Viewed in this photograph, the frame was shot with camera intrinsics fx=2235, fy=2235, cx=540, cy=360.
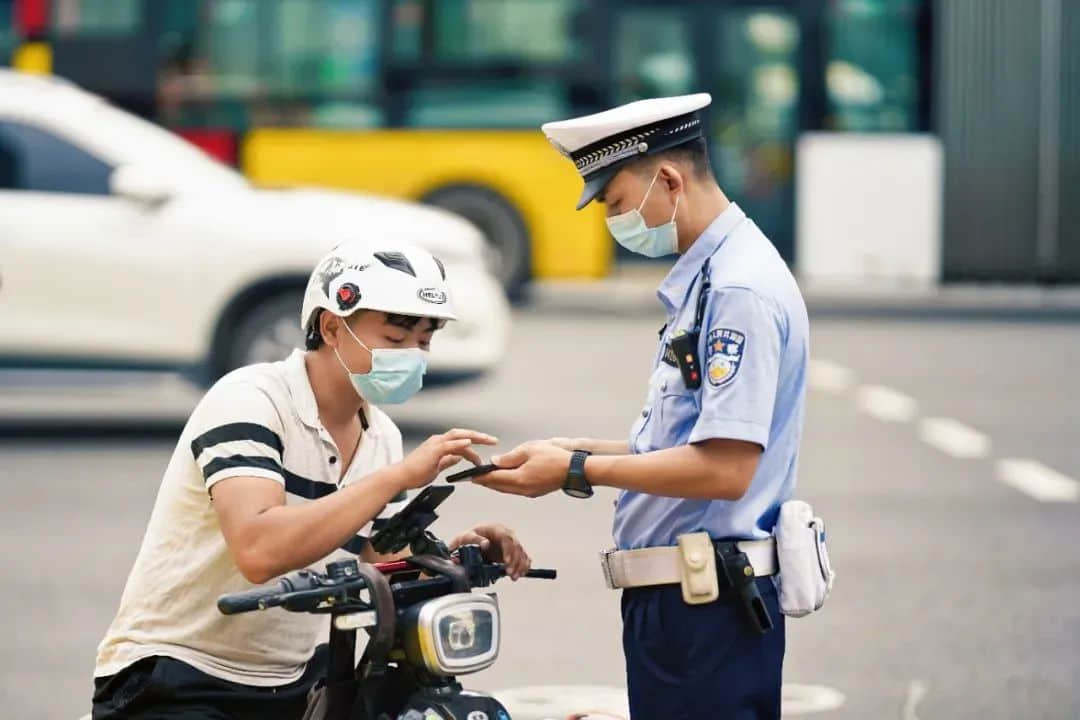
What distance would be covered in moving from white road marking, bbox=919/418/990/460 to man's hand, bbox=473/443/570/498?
7.87 metres

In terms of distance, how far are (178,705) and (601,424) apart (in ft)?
27.2

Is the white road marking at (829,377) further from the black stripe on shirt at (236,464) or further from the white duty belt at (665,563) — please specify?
the black stripe on shirt at (236,464)

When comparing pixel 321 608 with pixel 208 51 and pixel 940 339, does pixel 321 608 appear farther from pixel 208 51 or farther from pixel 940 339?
pixel 208 51

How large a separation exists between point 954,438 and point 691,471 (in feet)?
28.3

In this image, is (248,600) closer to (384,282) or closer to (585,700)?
(384,282)

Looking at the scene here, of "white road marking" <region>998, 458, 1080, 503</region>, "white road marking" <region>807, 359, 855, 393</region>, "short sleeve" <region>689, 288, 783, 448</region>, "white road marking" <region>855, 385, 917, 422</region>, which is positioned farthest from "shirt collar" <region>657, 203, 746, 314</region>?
"white road marking" <region>807, 359, 855, 393</region>

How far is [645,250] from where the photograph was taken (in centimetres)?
413

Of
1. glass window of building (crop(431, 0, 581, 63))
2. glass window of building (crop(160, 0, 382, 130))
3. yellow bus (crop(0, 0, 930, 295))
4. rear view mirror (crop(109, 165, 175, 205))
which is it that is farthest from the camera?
glass window of building (crop(431, 0, 581, 63))

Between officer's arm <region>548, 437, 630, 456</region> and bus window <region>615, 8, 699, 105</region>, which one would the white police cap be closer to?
officer's arm <region>548, 437, 630, 456</region>

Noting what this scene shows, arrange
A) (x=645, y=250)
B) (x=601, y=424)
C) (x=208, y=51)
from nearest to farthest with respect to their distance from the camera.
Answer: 1. (x=645, y=250)
2. (x=601, y=424)
3. (x=208, y=51)

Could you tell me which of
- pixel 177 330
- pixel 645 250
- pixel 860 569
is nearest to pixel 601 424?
pixel 177 330

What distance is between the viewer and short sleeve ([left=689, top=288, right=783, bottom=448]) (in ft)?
12.4

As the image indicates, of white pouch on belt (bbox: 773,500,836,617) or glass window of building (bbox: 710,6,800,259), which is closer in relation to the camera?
white pouch on belt (bbox: 773,500,836,617)

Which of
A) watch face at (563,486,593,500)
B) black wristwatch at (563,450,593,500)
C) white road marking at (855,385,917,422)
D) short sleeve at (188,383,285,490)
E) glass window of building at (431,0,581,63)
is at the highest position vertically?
short sleeve at (188,383,285,490)
